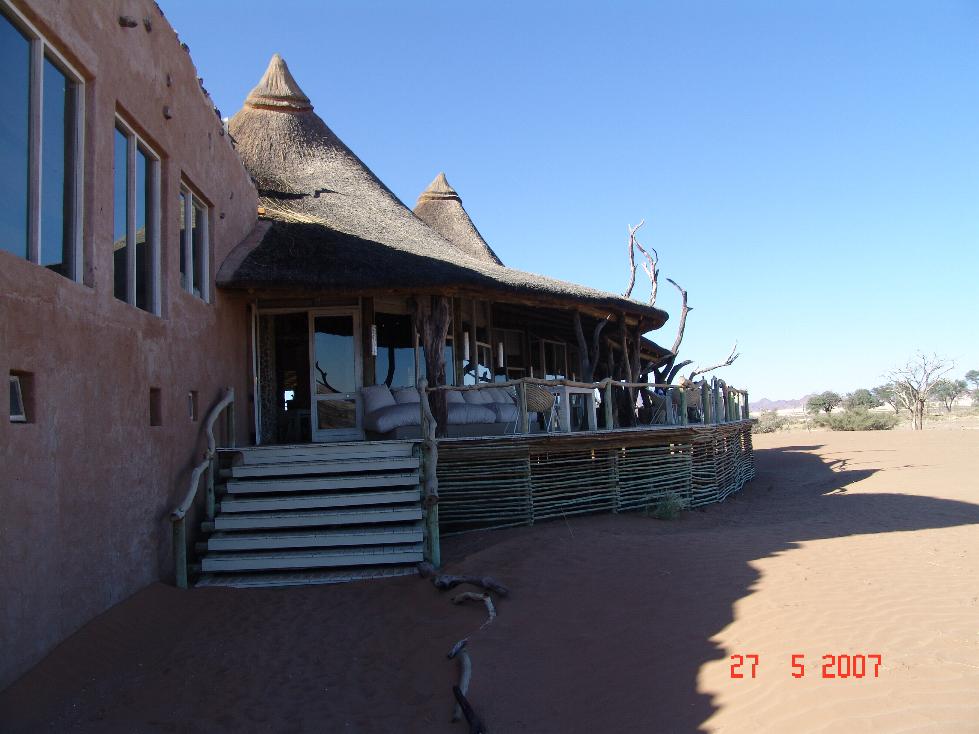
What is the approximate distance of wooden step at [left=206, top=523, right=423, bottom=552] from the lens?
22.7 ft

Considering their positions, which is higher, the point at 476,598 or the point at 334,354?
the point at 334,354

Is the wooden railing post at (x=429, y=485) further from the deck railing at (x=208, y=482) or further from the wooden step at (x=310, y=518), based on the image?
the deck railing at (x=208, y=482)

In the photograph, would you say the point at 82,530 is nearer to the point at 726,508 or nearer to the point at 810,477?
the point at 726,508

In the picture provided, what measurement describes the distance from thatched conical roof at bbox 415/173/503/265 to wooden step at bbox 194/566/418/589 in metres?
11.0

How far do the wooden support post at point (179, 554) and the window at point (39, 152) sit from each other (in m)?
2.46

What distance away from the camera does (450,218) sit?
18.4 metres

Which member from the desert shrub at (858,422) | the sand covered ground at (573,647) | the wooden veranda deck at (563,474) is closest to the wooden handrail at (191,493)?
the sand covered ground at (573,647)

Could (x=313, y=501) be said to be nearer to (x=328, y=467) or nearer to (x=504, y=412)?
(x=328, y=467)

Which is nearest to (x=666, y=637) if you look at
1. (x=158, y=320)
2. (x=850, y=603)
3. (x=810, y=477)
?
(x=850, y=603)

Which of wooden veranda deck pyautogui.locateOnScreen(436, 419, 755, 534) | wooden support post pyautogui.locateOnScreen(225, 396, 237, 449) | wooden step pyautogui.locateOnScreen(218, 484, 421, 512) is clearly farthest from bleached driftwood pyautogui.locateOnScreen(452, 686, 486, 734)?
wooden support post pyautogui.locateOnScreen(225, 396, 237, 449)

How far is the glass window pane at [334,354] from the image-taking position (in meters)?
10.6

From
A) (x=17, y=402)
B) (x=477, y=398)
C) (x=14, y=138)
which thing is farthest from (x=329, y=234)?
(x=17, y=402)

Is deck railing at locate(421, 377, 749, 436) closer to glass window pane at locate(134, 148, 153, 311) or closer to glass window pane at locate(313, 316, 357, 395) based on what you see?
glass window pane at locate(313, 316, 357, 395)

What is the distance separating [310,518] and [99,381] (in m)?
2.61
